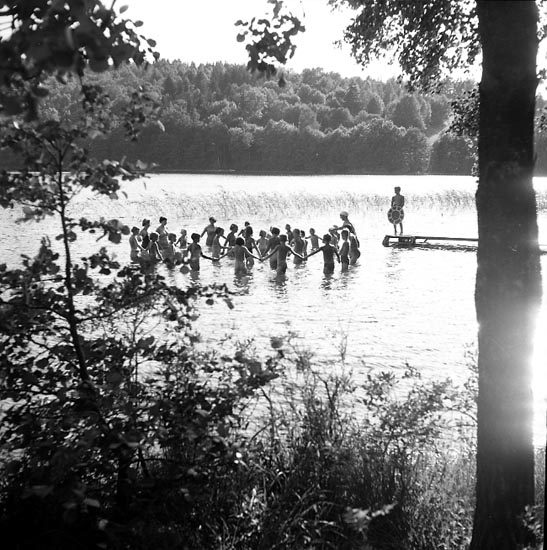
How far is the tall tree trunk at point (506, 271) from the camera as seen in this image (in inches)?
179

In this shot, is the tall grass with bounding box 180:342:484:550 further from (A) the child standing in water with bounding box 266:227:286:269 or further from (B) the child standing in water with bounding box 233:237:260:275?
(A) the child standing in water with bounding box 266:227:286:269

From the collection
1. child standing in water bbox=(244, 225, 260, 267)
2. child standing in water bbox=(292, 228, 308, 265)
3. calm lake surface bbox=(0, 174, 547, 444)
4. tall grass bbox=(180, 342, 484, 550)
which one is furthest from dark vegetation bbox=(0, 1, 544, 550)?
child standing in water bbox=(292, 228, 308, 265)

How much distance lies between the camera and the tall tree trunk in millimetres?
4547

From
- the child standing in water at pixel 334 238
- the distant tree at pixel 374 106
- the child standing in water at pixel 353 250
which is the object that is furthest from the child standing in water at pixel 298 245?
the distant tree at pixel 374 106

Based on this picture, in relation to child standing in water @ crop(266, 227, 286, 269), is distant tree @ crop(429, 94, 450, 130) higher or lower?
higher

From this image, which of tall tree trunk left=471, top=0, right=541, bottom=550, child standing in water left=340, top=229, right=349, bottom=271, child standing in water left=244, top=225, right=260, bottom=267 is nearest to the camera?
tall tree trunk left=471, top=0, right=541, bottom=550

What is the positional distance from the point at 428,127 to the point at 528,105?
196630 mm

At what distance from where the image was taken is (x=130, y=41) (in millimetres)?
4766

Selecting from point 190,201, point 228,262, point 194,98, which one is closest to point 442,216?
point 190,201

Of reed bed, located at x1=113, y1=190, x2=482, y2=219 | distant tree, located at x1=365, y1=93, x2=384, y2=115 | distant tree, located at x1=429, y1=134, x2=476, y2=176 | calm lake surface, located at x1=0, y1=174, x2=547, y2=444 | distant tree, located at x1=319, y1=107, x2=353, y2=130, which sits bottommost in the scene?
calm lake surface, located at x1=0, y1=174, x2=547, y2=444

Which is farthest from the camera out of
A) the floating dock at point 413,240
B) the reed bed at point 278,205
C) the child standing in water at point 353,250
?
the reed bed at point 278,205

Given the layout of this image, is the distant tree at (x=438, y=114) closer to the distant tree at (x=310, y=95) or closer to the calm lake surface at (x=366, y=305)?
the distant tree at (x=310, y=95)

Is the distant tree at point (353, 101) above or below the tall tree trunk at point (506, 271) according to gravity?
above

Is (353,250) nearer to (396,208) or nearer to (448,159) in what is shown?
(396,208)
